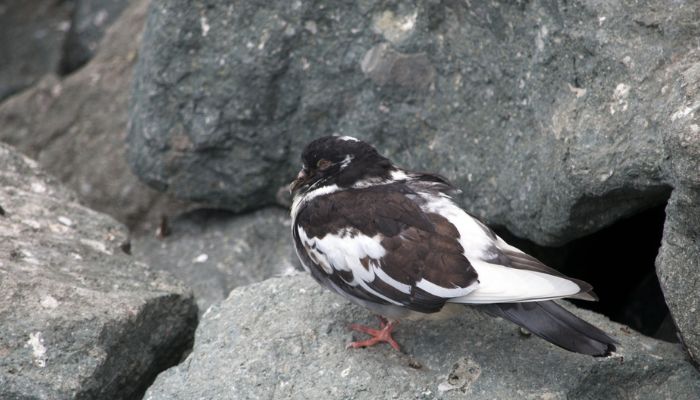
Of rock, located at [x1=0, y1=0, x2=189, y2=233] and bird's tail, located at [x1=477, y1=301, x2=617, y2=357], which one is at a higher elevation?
bird's tail, located at [x1=477, y1=301, x2=617, y2=357]

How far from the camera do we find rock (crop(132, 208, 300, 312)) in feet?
20.3

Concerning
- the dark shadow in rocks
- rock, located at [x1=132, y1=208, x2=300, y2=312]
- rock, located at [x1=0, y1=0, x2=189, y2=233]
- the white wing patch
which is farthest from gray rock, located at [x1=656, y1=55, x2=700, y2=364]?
rock, located at [x1=0, y1=0, x2=189, y2=233]

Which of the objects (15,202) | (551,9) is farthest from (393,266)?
(15,202)

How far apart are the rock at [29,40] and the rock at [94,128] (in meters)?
Answer: 1.09

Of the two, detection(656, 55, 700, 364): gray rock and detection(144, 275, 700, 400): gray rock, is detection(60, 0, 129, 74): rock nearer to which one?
detection(144, 275, 700, 400): gray rock

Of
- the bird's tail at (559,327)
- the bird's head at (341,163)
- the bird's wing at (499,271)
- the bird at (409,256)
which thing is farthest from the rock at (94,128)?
the bird's tail at (559,327)

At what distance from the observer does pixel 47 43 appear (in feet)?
31.6

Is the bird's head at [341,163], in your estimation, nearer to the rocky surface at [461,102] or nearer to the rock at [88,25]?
the rocky surface at [461,102]

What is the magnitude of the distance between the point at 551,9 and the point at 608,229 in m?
1.75

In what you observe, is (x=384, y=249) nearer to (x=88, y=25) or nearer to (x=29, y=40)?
(x=88, y=25)

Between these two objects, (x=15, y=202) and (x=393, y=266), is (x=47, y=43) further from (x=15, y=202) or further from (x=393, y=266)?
(x=393, y=266)

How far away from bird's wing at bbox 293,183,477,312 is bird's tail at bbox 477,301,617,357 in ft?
0.75

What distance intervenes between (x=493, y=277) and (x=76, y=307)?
1986 mm

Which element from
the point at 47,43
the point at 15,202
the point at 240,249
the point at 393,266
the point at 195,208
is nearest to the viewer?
the point at 393,266
